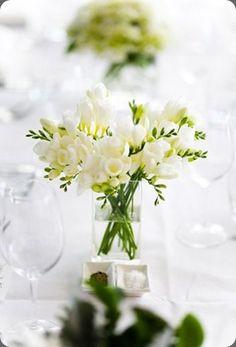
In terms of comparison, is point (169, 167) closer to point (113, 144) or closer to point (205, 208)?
point (113, 144)

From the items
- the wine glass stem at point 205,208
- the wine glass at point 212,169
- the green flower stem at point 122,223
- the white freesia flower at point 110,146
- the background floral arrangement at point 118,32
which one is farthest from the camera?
the background floral arrangement at point 118,32

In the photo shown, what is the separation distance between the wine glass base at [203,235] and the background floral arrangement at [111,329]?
0.81 meters

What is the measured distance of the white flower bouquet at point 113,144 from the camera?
1139mm

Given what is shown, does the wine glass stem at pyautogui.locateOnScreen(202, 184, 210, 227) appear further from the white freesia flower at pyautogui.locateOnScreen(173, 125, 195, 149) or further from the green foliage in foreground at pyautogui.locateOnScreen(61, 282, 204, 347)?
the green foliage in foreground at pyautogui.locateOnScreen(61, 282, 204, 347)

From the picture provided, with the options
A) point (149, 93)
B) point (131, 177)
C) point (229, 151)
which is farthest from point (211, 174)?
point (149, 93)

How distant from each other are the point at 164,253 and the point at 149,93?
96 centimetres

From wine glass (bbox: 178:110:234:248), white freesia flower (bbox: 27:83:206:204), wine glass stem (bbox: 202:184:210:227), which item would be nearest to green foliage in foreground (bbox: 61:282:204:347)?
white freesia flower (bbox: 27:83:206:204)

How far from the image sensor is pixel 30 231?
46.1 inches

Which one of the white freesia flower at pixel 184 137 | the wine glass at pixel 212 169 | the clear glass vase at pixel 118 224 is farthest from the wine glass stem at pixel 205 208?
the white freesia flower at pixel 184 137

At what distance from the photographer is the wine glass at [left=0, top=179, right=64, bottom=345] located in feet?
3.80

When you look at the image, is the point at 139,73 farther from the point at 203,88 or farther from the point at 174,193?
the point at 174,193

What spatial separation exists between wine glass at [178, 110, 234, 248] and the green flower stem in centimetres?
22

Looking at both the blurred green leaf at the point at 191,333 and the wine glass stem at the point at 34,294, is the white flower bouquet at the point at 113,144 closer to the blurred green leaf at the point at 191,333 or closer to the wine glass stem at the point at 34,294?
the wine glass stem at the point at 34,294

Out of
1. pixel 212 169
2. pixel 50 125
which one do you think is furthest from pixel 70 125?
pixel 212 169
